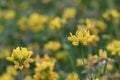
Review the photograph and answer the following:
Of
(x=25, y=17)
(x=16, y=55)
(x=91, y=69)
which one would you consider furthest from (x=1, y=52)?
(x=16, y=55)

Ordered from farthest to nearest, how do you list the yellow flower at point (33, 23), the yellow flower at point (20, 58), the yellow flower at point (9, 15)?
the yellow flower at point (9, 15), the yellow flower at point (33, 23), the yellow flower at point (20, 58)

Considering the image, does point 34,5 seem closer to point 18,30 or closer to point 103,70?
point 18,30

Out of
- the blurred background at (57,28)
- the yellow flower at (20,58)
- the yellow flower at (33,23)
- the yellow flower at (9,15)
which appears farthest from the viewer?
the yellow flower at (9,15)

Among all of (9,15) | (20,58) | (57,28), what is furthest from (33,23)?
(20,58)

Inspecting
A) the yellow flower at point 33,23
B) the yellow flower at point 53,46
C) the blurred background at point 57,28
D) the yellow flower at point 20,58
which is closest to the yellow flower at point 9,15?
the blurred background at point 57,28

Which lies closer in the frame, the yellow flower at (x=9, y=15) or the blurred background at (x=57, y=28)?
the blurred background at (x=57, y=28)

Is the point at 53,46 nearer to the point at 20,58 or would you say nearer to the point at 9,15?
the point at 9,15

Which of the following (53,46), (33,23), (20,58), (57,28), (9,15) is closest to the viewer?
(20,58)

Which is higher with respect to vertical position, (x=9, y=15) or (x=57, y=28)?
(x=9, y=15)

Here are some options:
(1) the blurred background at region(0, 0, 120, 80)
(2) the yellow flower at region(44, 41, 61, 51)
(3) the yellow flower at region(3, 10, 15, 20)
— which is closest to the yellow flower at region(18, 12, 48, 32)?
(1) the blurred background at region(0, 0, 120, 80)

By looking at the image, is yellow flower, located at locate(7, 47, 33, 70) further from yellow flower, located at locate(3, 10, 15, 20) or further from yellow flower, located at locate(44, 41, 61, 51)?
yellow flower, located at locate(3, 10, 15, 20)

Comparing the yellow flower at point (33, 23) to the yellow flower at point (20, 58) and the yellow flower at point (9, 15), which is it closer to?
the yellow flower at point (9, 15)
